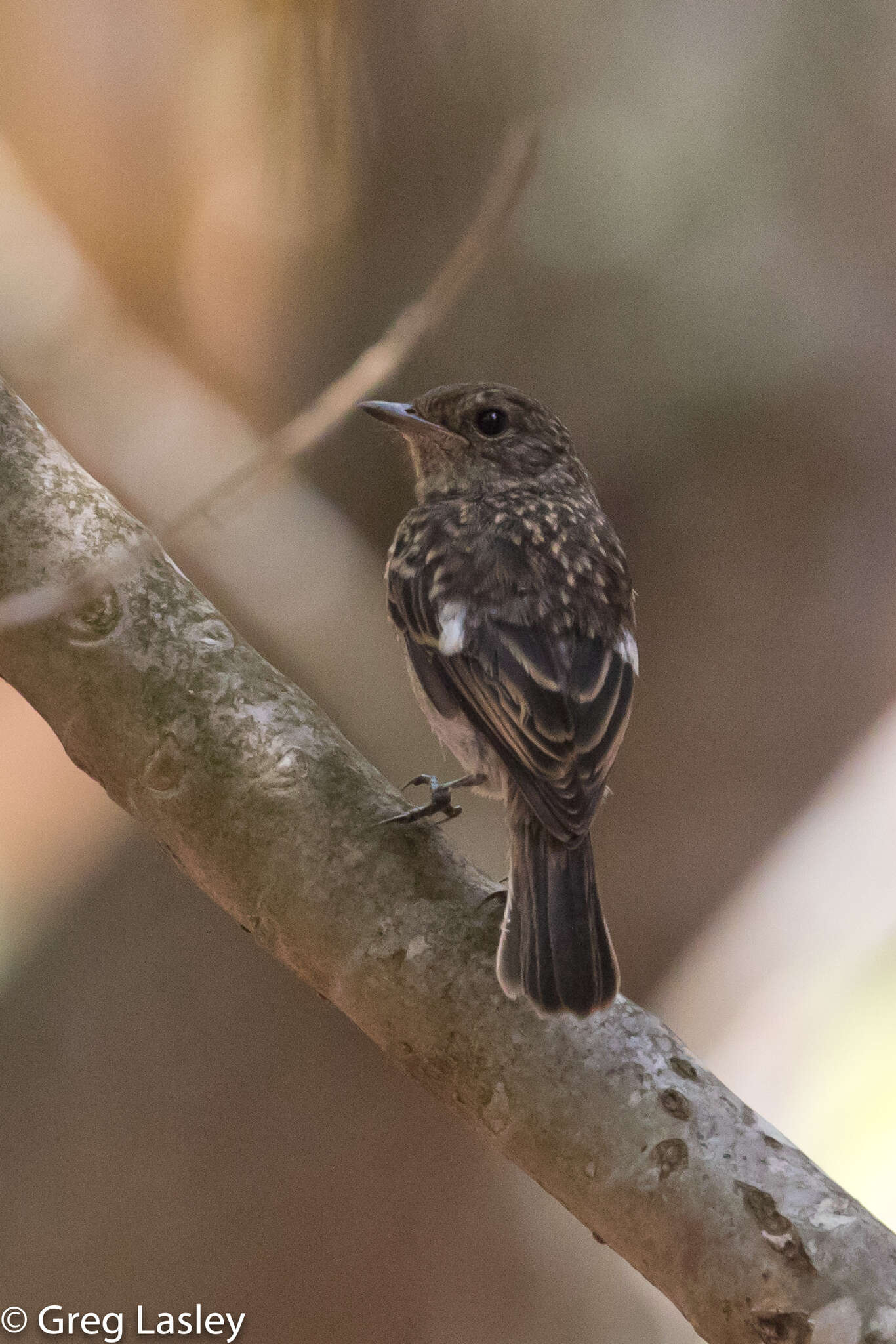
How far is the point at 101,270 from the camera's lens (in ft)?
9.11

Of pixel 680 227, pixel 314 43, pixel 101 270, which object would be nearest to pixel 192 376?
pixel 101 270

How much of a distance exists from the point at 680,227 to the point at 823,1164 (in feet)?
8.21

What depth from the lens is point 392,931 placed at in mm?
1422

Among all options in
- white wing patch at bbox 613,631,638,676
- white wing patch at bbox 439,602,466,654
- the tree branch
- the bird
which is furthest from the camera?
white wing patch at bbox 613,631,638,676

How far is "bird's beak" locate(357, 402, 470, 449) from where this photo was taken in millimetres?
2062

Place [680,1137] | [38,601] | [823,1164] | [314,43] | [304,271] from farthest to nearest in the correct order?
1. [304,271]
2. [314,43]
3. [823,1164]
4. [38,601]
5. [680,1137]

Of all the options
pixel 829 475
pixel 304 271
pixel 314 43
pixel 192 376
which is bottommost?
Result: pixel 192 376

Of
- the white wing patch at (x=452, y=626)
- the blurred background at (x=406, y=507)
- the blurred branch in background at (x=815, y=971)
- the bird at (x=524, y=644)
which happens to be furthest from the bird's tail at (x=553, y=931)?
the blurred branch in background at (x=815, y=971)

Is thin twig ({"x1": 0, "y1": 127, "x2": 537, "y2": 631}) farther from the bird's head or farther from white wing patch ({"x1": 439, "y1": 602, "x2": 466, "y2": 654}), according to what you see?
white wing patch ({"x1": 439, "y1": 602, "x2": 466, "y2": 654})

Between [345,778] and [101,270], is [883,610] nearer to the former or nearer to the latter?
[345,778]

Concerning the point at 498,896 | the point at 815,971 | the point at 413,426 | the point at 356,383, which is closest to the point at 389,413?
the point at 413,426

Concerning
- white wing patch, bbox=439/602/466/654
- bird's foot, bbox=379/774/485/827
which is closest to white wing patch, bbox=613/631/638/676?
white wing patch, bbox=439/602/466/654

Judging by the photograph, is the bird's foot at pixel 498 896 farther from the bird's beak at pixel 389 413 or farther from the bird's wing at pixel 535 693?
the bird's beak at pixel 389 413

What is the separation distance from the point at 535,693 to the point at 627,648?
304mm
